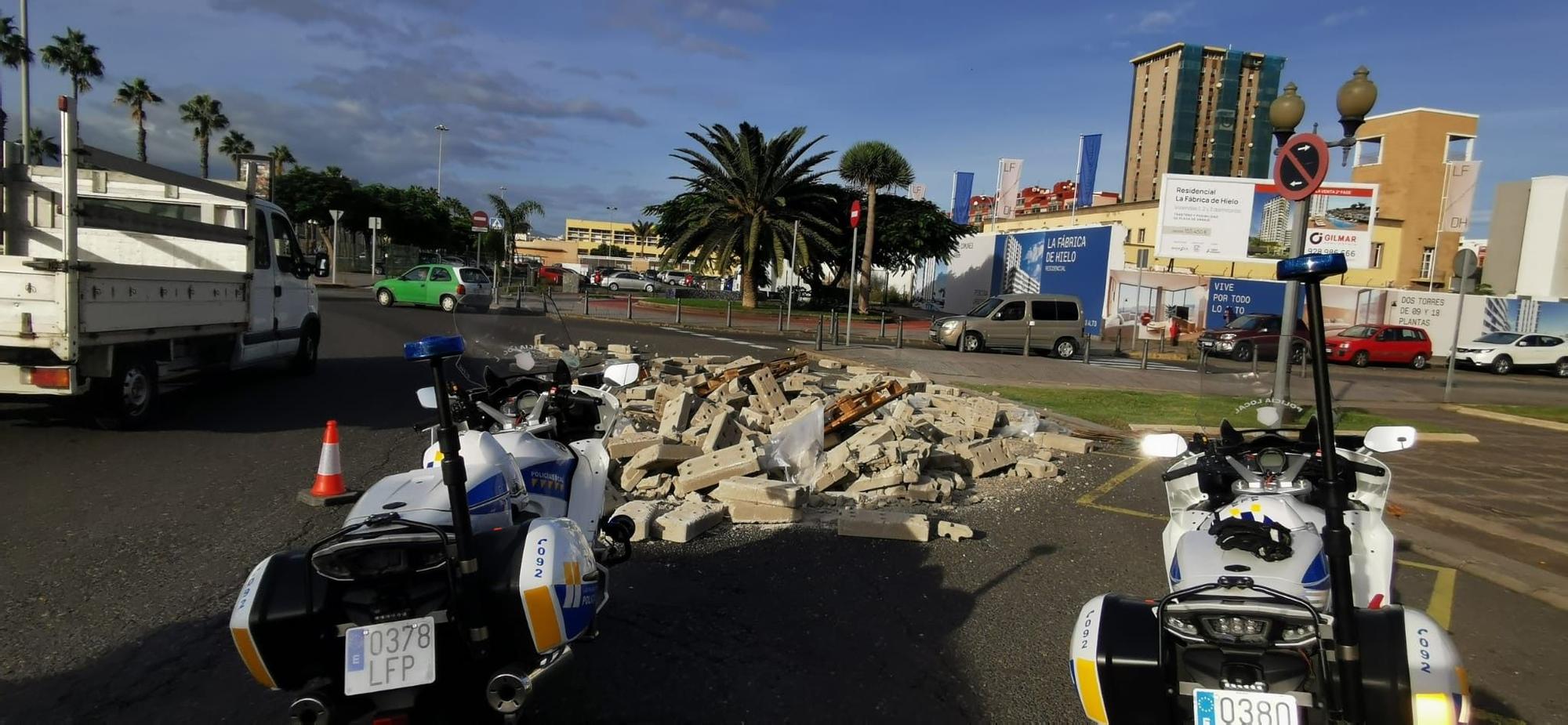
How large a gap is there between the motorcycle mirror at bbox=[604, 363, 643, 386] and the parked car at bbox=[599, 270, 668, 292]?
51202 mm

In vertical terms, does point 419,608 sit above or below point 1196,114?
below

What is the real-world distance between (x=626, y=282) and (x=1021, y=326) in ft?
111

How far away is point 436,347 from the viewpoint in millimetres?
2738

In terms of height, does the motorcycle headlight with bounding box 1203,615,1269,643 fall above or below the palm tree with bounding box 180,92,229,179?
below

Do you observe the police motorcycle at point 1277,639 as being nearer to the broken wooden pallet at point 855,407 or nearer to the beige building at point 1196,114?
the broken wooden pallet at point 855,407

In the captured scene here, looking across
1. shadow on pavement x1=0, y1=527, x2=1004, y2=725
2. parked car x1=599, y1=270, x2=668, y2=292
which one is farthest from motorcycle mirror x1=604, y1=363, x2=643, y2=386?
parked car x1=599, y1=270, x2=668, y2=292

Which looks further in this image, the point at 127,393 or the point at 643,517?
the point at 127,393

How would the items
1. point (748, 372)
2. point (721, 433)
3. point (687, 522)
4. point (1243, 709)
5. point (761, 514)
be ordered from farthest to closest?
point (748, 372)
point (721, 433)
point (761, 514)
point (687, 522)
point (1243, 709)

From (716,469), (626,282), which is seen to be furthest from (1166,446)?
(626,282)

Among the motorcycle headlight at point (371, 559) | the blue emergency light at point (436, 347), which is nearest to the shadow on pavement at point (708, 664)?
the motorcycle headlight at point (371, 559)

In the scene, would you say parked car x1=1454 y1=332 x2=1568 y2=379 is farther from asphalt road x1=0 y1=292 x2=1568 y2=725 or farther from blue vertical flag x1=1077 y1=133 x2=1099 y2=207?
asphalt road x1=0 y1=292 x2=1568 y2=725

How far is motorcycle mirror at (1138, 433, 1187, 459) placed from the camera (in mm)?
3654

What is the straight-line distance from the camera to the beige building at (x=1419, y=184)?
192 feet

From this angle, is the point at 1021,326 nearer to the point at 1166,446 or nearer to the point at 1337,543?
the point at 1166,446
